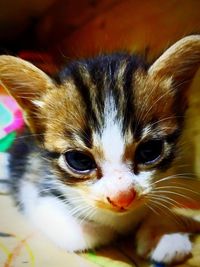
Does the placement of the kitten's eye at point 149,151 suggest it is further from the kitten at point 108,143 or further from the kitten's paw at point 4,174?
the kitten's paw at point 4,174

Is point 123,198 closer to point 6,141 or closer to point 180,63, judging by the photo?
point 180,63

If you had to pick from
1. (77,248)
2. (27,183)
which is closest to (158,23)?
(27,183)

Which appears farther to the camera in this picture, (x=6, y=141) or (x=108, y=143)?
(x=6, y=141)

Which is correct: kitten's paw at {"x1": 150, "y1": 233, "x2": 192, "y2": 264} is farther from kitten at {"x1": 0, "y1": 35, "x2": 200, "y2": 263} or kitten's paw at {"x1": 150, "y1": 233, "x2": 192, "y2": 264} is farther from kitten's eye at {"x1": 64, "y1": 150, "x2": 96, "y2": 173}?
kitten's eye at {"x1": 64, "y1": 150, "x2": 96, "y2": 173}

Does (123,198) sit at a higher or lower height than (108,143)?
lower

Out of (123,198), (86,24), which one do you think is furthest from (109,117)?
(86,24)

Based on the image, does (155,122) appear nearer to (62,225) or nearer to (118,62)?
(118,62)

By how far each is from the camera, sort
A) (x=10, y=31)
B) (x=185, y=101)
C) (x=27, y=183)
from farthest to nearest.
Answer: (x=10, y=31)
(x=27, y=183)
(x=185, y=101)
